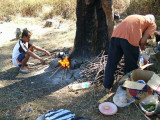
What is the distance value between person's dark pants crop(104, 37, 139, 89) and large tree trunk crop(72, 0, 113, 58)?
946mm

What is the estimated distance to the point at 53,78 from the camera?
399 centimetres

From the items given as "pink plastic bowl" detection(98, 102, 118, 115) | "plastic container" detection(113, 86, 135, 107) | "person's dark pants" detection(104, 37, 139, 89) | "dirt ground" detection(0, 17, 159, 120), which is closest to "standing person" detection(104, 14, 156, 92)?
"person's dark pants" detection(104, 37, 139, 89)

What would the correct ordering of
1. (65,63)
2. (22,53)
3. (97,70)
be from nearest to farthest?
(97,70) → (65,63) → (22,53)

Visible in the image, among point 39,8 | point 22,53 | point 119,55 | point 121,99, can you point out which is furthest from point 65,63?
point 39,8

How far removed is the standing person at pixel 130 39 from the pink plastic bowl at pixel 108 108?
36 centimetres

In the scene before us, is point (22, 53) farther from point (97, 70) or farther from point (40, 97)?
point (97, 70)

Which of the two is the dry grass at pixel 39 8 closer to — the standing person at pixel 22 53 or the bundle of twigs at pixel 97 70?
the standing person at pixel 22 53

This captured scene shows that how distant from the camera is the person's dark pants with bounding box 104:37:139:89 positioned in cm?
286

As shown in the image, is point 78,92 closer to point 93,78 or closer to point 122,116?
point 93,78

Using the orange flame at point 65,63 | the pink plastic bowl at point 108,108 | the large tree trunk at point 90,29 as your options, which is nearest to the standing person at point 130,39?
the pink plastic bowl at point 108,108

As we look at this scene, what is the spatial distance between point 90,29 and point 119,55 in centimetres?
125

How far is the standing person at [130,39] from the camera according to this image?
9.20ft

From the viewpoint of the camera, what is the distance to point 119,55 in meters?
3.07

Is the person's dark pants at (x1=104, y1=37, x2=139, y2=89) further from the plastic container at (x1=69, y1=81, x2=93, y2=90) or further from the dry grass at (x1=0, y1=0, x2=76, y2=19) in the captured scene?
the dry grass at (x1=0, y1=0, x2=76, y2=19)
